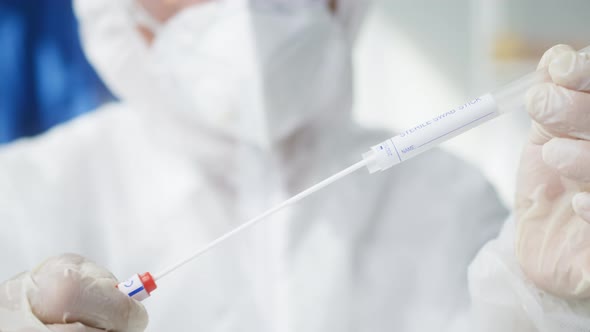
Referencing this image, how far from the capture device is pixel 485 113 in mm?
524

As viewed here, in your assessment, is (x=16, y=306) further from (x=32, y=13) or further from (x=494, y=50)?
(x=494, y=50)

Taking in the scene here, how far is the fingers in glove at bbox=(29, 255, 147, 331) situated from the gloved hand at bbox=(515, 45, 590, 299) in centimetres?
42

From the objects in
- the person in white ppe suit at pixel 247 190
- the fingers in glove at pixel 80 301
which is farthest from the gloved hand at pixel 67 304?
the person in white ppe suit at pixel 247 190

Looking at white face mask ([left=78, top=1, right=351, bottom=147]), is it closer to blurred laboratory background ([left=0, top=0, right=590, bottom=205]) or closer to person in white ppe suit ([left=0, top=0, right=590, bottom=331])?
Answer: person in white ppe suit ([left=0, top=0, right=590, bottom=331])

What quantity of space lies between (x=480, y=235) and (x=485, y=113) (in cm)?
40

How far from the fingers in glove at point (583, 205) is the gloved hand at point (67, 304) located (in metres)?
0.43

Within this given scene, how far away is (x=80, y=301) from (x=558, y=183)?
1.64 ft

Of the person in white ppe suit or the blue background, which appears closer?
the person in white ppe suit

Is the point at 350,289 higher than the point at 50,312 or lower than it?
lower

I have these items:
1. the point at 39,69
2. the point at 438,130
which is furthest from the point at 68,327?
the point at 39,69

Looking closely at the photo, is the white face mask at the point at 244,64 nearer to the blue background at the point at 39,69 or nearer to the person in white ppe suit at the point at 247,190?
the person in white ppe suit at the point at 247,190

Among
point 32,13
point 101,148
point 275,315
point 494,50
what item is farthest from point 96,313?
point 494,50

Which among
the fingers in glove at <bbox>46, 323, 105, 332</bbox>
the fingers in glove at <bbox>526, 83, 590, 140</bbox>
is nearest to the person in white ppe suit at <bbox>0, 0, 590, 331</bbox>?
the fingers in glove at <bbox>526, 83, 590, 140</bbox>

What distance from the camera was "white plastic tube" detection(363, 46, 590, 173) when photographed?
20.6 inches
